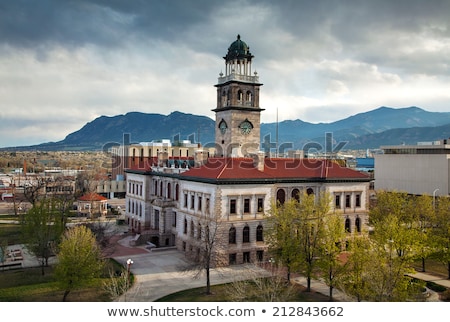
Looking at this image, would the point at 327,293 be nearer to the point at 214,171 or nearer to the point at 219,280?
the point at 219,280

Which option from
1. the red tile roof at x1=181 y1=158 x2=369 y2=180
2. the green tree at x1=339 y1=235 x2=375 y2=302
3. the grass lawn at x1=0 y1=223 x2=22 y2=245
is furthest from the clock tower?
the grass lawn at x1=0 y1=223 x2=22 y2=245

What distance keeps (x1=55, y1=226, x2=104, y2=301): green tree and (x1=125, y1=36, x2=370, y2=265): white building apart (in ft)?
34.7

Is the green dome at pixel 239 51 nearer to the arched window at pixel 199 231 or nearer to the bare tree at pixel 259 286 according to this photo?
the arched window at pixel 199 231

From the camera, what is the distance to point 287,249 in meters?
32.5

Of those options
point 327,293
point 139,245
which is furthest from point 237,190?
point 139,245

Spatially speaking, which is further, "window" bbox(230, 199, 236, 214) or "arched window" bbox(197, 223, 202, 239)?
"arched window" bbox(197, 223, 202, 239)

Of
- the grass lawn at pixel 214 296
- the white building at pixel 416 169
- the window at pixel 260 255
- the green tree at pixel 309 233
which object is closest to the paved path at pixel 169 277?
the grass lawn at pixel 214 296

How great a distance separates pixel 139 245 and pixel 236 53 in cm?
2532

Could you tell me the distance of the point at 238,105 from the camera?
50.5 m

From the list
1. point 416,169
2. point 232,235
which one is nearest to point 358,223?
point 232,235

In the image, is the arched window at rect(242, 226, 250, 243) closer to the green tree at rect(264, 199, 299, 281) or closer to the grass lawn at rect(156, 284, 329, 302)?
the green tree at rect(264, 199, 299, 281)

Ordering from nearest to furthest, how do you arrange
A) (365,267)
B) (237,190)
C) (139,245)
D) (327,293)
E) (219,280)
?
(365,267) → (327,293) → (219,280) → (237,190) → (139,245)

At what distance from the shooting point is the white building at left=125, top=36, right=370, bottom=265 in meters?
39.5

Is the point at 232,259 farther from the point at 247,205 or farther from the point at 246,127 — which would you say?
the point at 246,127
